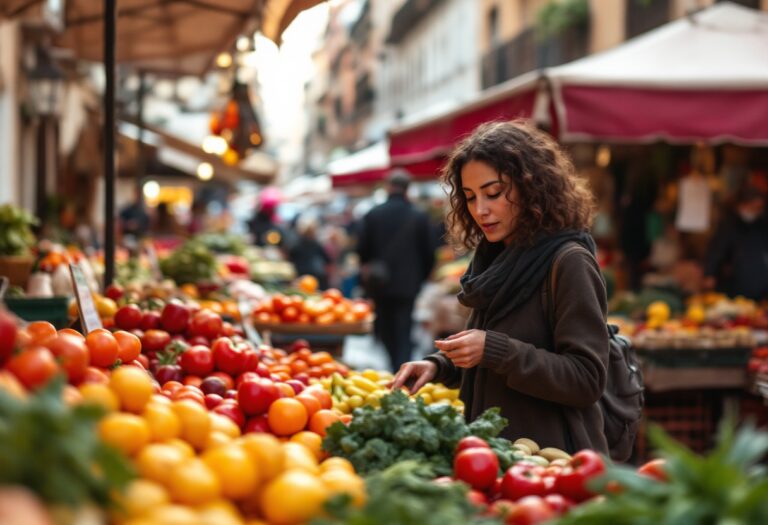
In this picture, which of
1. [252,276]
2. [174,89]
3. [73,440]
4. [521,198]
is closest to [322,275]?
[252,276]

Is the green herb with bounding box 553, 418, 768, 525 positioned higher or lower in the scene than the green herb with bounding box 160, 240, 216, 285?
higher

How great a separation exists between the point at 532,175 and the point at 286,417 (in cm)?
121

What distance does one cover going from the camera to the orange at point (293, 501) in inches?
79.4

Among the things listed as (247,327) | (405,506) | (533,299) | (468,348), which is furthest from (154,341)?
(405,506)

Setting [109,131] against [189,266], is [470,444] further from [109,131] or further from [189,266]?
[189,266]

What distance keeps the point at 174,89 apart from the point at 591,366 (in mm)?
43121

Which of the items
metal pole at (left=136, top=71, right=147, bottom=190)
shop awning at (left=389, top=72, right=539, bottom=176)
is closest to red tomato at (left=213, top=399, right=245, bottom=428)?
shop awning at (left=389, top=72, right=539, bottom=176)

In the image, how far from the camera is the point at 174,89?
4441cm

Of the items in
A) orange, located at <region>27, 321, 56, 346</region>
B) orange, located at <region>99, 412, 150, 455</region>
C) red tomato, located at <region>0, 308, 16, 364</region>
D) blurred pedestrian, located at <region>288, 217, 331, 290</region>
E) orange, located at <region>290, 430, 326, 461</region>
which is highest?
red tomato, located at <region>0, 308, 16, 364</region>

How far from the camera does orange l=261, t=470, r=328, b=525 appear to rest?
6.61ft

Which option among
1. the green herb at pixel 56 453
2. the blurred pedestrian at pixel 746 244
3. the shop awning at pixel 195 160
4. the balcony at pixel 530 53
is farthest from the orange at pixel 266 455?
the balcony at pixel 530 53

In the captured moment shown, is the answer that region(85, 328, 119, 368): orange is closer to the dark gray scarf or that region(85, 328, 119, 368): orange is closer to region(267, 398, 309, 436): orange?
region(267, 398, 309, 436): orange

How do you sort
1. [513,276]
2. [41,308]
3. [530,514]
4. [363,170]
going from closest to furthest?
1. [530,514]
2. [513,276]
3. [41,308]
4. [363,170]

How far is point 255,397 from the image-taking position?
10.6 ft
